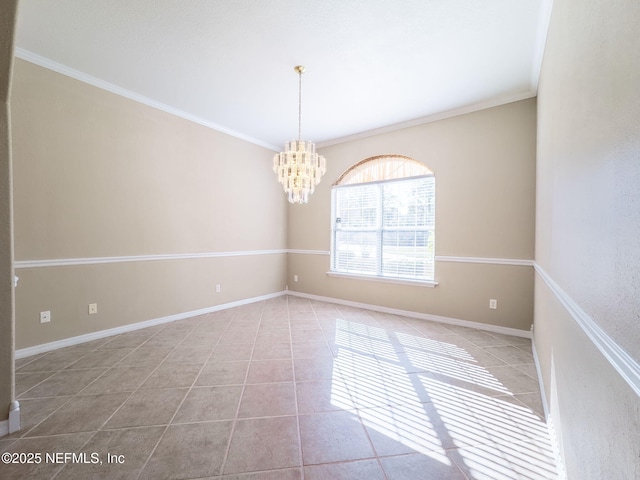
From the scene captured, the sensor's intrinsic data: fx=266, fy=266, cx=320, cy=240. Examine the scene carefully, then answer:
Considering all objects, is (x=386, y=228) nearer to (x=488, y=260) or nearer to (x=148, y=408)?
(x=488, y=260)

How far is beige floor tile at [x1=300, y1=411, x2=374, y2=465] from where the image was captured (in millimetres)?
1455

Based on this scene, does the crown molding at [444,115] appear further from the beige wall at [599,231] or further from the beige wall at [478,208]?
the beige wall at [599,231]

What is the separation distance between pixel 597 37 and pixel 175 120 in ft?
13.7

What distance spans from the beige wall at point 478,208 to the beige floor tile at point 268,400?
2541 millimetres

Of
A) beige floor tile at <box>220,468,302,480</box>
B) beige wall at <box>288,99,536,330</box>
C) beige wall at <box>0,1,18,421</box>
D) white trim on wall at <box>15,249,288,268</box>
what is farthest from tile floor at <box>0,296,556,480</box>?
white trim on wall at <box>15,249,288,268</box>

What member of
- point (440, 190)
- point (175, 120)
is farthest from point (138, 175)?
point (440, 190)

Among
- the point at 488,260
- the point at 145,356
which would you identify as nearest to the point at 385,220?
the point at 488,260

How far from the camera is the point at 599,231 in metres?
0.83

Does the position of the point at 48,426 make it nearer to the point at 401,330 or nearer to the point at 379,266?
the point at 401,330

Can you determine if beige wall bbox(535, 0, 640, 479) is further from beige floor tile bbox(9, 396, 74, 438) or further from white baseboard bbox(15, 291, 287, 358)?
white baseboard bbox(15, 291, 287, 358)

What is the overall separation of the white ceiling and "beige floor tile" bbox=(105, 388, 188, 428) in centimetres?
291

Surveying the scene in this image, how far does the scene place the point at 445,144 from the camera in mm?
3701

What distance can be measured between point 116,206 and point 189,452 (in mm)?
2858

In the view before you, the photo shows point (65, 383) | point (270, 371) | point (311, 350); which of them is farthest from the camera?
point (311, 350)
